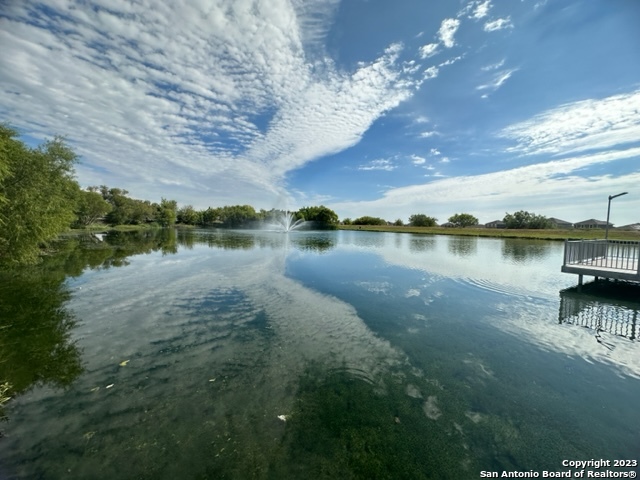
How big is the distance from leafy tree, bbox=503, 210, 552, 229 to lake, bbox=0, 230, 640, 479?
123m

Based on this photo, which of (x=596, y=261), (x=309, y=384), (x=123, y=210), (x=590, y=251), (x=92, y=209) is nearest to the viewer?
(x=309, y=384)

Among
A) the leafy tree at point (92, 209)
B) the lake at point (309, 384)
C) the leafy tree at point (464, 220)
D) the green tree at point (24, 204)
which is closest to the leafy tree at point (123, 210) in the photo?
the leafy tree at point (92, 209)

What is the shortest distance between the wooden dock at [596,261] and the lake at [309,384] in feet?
7.64

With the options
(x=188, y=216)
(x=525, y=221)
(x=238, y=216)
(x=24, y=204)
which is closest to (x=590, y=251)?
(x=24, y=204)

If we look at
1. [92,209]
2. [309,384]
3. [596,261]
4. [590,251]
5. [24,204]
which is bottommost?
[309,384]

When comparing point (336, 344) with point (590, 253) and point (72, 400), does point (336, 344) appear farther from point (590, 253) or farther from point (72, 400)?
point (590, 253)

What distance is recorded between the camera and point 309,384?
20.2 feet

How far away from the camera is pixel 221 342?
822cm

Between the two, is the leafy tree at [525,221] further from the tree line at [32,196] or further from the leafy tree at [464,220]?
the tree line at [32,196]

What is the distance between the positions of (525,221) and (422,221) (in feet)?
146

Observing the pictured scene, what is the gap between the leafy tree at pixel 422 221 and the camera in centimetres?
14125

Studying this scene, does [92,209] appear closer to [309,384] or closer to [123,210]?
[123,210]

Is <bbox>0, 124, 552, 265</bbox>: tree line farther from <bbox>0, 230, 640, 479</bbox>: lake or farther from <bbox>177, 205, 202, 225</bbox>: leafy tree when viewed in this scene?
<bbox>177, 205, 202, 225</bbox>: leafy tree

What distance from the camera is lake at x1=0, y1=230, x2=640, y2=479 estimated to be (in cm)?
421
